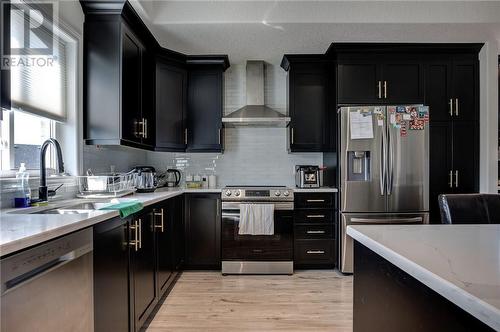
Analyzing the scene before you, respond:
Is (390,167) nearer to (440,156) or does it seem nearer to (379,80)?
(440,156)

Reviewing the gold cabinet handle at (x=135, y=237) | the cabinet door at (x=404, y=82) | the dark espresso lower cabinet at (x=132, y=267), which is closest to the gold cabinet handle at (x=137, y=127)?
the dark espresso lower cabinet at (x=132, y=267)

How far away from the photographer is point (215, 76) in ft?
11.9

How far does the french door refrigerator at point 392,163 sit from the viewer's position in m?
3.04

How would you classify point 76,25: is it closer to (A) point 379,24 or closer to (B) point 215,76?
(B) point 215,76

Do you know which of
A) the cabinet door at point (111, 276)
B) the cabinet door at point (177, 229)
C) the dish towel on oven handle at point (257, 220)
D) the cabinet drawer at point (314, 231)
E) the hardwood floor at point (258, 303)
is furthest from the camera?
the cabinet drawer at point (314, 231)

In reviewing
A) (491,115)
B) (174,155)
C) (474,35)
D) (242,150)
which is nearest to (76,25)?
(174,155)

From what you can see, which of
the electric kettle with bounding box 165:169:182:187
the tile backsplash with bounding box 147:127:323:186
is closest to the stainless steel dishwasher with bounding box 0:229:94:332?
the electric kettle with bounding box 165:169:182:187

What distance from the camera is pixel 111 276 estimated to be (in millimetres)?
1489

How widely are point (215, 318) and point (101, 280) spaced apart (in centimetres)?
115

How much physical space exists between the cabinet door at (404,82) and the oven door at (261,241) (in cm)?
174

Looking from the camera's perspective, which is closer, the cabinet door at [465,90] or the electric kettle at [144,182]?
the electric kettle at [144,182]

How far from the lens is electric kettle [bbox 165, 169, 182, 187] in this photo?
3.77 meters

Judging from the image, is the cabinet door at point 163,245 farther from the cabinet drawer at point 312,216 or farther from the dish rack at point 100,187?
the cabinet drawer at point 312,216

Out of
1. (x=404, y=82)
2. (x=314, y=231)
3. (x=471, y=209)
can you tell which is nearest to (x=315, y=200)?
(x=314, y=231)
